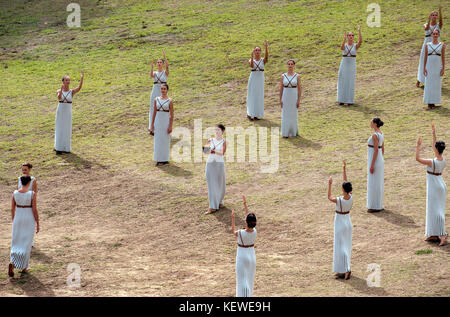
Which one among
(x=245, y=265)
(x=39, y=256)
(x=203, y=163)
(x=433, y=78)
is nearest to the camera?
(x=245, y=265)

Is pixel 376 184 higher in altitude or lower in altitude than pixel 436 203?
higher

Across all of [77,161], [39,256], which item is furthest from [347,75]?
[39,256]

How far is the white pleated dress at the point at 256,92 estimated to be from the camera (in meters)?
24.5

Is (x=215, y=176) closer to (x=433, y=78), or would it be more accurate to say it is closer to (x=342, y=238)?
(x=342, y=238)

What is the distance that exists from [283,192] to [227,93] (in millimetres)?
9302

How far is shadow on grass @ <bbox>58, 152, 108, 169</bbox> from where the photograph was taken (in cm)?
2220

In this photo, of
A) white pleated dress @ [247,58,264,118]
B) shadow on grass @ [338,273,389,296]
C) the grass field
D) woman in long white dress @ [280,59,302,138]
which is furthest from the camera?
white pleated dress @ [247,58,264,118]

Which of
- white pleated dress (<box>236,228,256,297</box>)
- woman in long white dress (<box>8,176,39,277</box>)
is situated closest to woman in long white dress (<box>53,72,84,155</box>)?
woman in long white dress (<box>8,176,39,277</box>)

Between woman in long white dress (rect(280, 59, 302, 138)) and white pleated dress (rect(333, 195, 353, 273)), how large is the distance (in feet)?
28.4

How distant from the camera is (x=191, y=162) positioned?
72.2 feet

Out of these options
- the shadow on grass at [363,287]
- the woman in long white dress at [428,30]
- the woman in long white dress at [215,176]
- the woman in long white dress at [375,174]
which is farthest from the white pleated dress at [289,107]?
the shadow on grass at [363,287]

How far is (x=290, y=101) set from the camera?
2291 centimetres

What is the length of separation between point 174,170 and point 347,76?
7.09 meters

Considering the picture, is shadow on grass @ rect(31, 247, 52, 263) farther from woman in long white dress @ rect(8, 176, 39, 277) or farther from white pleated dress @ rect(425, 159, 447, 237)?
white pleated dress @ rect(425, 159, 447, 237)
